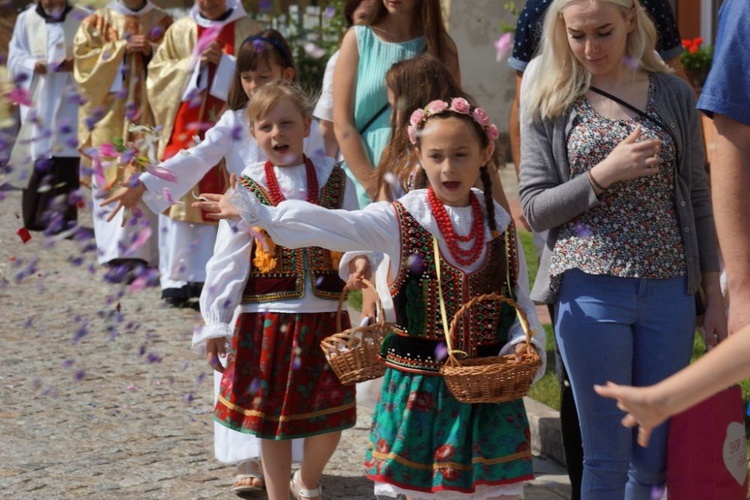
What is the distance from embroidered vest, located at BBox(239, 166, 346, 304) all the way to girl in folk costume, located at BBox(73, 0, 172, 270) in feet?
15.1

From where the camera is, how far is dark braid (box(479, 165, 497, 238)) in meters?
4.22

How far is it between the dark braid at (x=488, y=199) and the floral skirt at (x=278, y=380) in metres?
0.85

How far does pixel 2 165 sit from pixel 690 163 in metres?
2.33

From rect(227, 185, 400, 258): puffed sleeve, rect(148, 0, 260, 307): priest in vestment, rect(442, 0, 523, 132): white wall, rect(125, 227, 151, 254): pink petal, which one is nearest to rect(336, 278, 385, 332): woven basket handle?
rect(227, 185, 400, 258): puffed sleeve

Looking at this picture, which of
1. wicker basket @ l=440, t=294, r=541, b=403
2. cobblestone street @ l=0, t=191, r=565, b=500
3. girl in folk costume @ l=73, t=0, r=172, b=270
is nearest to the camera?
wicker basket @ l=440, t=294, r=541, b=403

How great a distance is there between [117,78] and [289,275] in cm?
538

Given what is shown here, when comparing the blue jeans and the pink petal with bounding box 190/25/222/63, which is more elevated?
the pink petal with bounding box 190/25/222/63

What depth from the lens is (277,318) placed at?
482 cm

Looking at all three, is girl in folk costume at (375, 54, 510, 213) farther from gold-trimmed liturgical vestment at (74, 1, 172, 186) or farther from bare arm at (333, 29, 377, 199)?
gold-trimmed liturgical vestment at (74, 1, 172, 186)

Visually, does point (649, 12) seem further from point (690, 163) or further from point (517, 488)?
point (517, 488)

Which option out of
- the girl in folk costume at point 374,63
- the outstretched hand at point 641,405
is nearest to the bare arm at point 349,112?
the girl in folk costume at point 374,63

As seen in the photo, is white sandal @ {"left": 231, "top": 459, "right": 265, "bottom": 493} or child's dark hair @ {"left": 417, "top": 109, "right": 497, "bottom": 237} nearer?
child's dark hair @ {"left": 417, "top": 109, "right": 497, "bottom": 237}

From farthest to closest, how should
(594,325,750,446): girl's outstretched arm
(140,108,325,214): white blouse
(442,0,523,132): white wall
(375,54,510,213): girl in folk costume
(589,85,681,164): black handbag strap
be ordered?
(442,0,523,132): white wall < (140,108,325,214): white blouse < (375,54,510,213): girl in folk costume < (589,85,681,164): black handbag strap < (594,325,750,446): girl's outstretched arm

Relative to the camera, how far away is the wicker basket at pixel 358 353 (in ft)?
13.9
